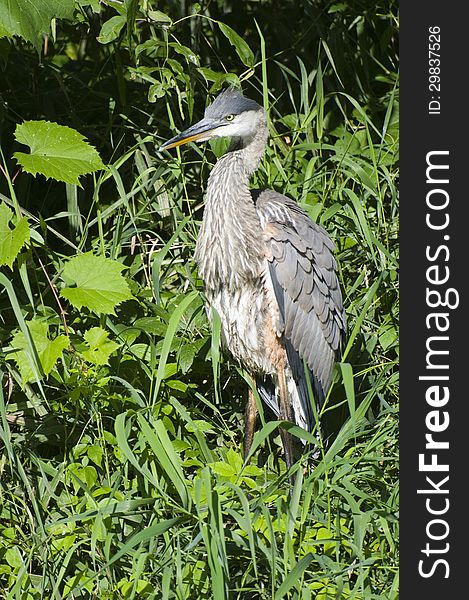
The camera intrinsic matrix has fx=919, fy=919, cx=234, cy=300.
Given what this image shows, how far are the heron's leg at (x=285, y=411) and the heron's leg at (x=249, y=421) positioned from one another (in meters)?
0.11

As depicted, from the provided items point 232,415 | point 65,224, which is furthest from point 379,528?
point 65,224

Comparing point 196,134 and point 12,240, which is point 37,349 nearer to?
point 12,240

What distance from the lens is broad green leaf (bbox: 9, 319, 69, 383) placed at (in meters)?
3.19

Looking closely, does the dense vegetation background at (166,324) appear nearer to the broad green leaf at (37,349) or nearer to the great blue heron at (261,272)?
the broad green leaf at (37,349)

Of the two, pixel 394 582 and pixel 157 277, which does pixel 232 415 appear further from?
pixel 394 582

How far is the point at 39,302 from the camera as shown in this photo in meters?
3.76

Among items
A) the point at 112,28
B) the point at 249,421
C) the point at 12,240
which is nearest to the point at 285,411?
the point at 249,421

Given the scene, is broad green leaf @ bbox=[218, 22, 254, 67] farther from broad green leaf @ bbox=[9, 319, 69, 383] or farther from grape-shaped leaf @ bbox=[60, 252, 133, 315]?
broad green leaf @ bbox=[9, 319, 69, 383]

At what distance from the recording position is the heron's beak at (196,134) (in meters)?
3.55

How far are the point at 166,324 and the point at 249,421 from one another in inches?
21.0

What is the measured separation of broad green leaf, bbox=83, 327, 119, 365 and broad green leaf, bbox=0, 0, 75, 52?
1.03m

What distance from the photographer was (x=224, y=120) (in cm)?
363

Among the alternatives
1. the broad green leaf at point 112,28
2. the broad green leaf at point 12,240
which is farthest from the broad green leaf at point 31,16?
the broad green leaf at point 12,240

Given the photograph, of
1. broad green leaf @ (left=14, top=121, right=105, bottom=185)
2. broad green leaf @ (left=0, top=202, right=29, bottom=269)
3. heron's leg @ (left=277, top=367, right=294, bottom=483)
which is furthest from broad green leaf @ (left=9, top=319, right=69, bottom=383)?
heron's leg @ (left=277, top=367, right=294, bottom=483)
